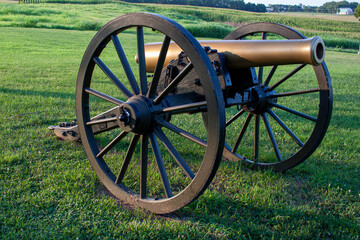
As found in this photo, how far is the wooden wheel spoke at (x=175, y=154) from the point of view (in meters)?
2.48

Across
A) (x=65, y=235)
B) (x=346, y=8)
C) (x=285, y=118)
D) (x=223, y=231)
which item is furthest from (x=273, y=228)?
(x=346, y=8)

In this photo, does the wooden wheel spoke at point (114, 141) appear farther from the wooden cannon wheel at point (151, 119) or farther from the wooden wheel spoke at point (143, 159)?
the wooden wheel spoke at point (143, 159)

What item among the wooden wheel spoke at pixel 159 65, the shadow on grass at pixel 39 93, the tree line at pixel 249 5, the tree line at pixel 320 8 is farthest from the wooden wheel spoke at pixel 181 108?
the tree line at pixel 320 8

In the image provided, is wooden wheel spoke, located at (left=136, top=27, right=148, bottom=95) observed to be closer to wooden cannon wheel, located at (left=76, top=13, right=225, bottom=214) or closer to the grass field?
wooden cannon wheel, located at (left=76, top=13, right=225, bottom=214)

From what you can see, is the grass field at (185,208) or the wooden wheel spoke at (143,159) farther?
the wooden wheel spoke at (143,159)

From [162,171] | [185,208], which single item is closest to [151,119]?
[162,171]

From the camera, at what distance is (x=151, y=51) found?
11.0 feet

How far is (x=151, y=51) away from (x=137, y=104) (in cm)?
91

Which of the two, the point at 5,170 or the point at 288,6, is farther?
the point at 288,6

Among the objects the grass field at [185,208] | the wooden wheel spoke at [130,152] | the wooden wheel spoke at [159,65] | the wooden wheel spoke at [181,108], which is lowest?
the grass field at [185,208]

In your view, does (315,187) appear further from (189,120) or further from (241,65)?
(189,120)

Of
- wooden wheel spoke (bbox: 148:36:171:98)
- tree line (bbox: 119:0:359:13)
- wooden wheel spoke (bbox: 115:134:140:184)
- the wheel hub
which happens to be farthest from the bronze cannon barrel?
tree line (bbox: 119:0:359:13)

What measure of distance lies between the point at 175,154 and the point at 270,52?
98 centimetres

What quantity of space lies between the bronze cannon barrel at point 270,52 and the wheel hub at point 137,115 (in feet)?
2.35
